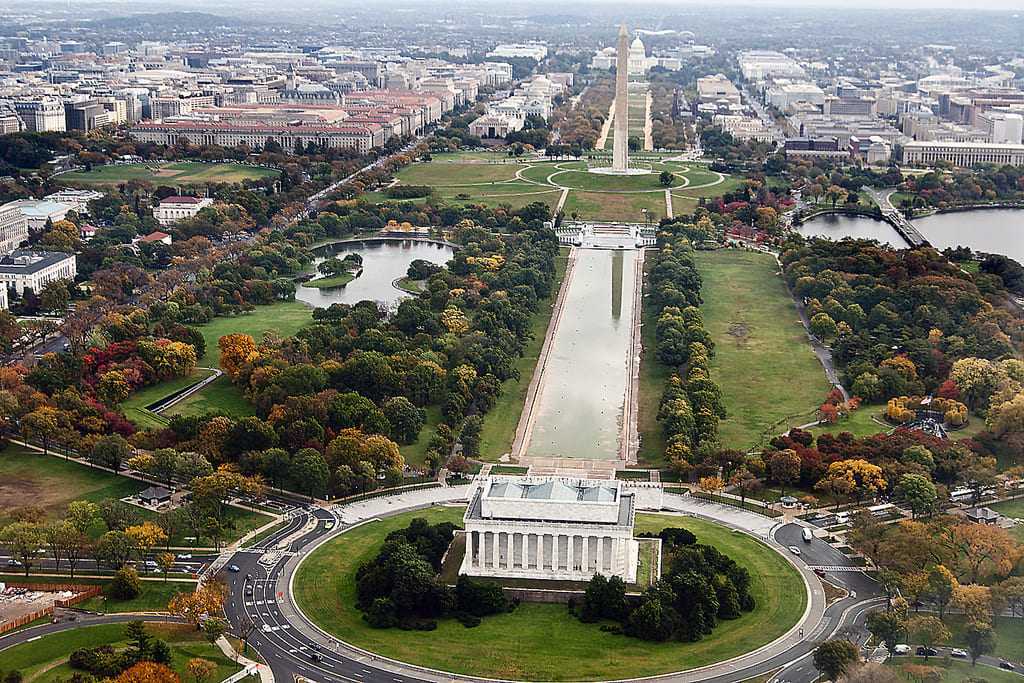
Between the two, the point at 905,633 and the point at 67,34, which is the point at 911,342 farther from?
the point at 67,34

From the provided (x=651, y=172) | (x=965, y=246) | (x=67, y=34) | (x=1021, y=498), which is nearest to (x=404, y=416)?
(x=1021, y=498)

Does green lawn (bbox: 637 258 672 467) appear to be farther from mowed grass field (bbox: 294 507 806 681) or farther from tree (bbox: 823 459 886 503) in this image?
mowed grass field (bbox: 294 507 806 681)

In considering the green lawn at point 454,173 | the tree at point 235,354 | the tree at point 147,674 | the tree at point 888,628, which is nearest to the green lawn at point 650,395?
the tree at point 888,628

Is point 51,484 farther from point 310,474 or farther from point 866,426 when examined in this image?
point 866,426

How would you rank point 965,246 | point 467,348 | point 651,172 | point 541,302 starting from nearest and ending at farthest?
→ point 467,348, point 541,302, point 965,246, point 651,172

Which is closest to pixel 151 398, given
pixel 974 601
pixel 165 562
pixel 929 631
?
pixel 165 562

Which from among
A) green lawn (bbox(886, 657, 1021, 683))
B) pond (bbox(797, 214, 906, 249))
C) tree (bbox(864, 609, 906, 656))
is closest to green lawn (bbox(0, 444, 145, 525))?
tree (bbox(864, 609, 906, 656))
